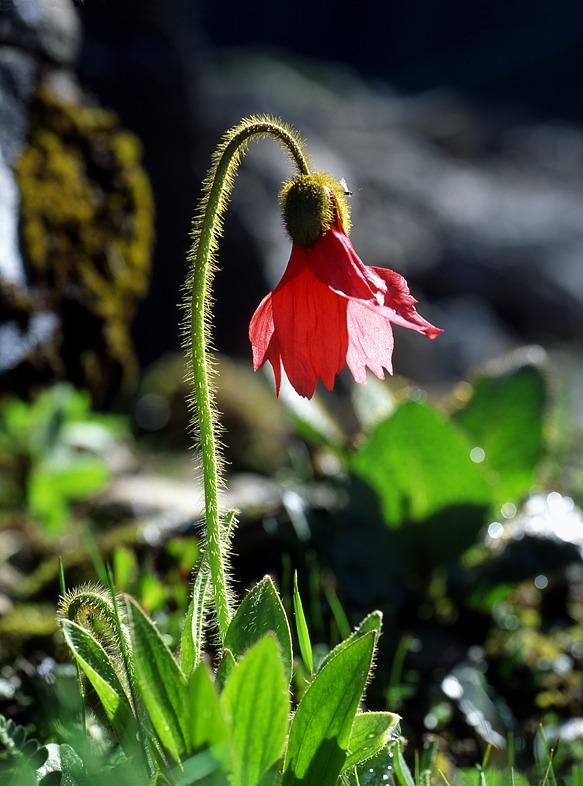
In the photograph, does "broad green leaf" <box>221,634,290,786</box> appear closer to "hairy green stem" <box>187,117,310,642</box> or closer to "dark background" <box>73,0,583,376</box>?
"hairy green stem" <box>187,117,310,642</box>

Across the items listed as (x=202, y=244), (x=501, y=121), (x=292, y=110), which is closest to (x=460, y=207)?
(x=292, y=110)

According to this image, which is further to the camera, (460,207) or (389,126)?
(389,126)

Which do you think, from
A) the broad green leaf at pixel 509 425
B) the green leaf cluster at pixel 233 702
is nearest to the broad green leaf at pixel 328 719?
the green leaf cluster at pixel 233 702

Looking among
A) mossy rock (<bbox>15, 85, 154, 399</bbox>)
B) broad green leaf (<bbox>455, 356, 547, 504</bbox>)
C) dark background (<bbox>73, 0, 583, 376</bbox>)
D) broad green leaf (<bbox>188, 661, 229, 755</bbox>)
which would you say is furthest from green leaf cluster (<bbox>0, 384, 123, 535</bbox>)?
dark background (<bbox>73, 0, 583, 376</bbox>)

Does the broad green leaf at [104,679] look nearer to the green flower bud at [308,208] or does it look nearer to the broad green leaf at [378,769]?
the broad green leaf at [378,769]

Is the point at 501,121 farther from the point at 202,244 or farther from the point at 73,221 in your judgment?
the point at 202,244

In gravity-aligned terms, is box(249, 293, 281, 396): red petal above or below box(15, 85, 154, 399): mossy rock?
above

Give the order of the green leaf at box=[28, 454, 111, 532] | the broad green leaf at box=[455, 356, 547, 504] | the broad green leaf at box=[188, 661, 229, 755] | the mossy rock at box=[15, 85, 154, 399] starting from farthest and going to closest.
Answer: the green leaf at box=[28, 454, 111, 532], the mossy rock at box=[15, 85, 154, 399], the broad green leaf at box=[455, 356, 547, 504], the broad green leaf at box=[188, 661, 229, 755]
